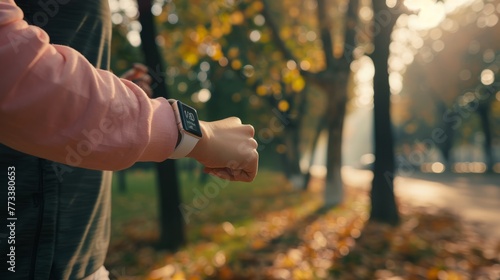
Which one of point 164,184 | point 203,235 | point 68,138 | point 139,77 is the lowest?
point 203,235

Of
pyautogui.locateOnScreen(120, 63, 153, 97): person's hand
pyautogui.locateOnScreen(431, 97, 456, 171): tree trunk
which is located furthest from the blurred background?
pyautogui.locateOnScreen(431, 97, 456, 171): tree trunk

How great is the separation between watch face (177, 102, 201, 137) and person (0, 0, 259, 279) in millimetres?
23

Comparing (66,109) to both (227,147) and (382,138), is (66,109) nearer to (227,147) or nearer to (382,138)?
(227,147)

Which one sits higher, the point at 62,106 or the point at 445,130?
the point at 445,130

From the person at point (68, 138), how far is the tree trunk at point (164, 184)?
4961 mm

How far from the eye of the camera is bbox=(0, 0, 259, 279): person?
72 centimetres

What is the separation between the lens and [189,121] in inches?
38.4

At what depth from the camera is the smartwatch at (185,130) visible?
958 millimetres

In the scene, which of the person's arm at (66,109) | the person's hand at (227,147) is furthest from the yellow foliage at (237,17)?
the person's arm at (66,109)

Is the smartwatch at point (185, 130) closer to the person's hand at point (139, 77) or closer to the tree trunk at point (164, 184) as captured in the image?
the person's hand at point (139, 77)

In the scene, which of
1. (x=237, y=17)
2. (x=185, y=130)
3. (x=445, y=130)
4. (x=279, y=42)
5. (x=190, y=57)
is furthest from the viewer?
(x=445, y=130)

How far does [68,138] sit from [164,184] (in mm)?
5851

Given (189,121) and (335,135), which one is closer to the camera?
(189,121)

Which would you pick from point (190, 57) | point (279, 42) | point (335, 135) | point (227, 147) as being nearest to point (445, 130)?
point (335, 135)
